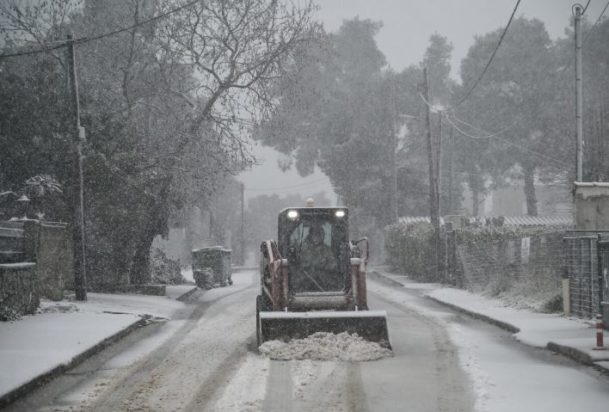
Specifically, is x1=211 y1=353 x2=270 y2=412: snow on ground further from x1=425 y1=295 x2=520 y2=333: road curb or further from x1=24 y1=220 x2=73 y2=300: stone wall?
x1=24 y1=220 x2=73 y2=300: stone wall

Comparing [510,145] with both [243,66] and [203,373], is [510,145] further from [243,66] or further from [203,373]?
[203,373]

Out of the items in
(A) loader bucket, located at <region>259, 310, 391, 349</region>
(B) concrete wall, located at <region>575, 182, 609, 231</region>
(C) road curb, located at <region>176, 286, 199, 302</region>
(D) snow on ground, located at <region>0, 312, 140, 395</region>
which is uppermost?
(B) concrete wall, located at <region>575, 182, 609, 231</region>

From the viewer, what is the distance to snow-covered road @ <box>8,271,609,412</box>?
8.27 meters

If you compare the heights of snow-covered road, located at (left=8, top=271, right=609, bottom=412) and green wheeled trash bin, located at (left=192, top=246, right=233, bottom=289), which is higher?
green wheeled trash bin, located at (left=192, top=246, right=233, bottom=289)

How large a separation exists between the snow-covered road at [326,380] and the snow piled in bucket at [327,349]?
0.23 m

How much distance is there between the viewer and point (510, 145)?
60469mm

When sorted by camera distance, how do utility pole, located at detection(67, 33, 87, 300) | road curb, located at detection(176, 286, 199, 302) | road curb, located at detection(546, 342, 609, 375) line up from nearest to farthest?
road curb, located at detection(546, 342, 609, 375)
utility pole, located at detection(67, 33, 87, 300)
road curb, located at detection(176, 286, 199, 302)

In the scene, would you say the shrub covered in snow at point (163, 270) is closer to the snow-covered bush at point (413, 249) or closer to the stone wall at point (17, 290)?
the snow-covered bush at point (413, 249)

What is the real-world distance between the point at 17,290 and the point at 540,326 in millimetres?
11261

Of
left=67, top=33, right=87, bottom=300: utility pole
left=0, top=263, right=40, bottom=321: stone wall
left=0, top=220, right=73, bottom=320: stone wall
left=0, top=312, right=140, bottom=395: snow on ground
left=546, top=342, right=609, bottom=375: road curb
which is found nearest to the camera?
left=0, top=312, right=140, bottom=395: snow on ground

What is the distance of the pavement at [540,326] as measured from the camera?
1121 cm

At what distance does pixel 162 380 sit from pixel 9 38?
892 inches

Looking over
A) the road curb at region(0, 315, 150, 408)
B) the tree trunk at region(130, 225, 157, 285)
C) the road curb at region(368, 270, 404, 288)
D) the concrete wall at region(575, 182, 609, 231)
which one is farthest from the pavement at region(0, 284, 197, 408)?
the road curb at region(368, 270, 404, 288)

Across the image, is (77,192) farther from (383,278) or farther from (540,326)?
(383,278)
